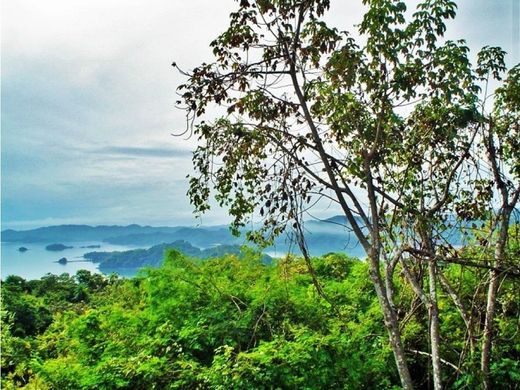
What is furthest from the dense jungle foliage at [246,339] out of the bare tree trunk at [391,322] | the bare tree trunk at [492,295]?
the bare tree trunk at [391,322]

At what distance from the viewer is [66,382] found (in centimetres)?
455

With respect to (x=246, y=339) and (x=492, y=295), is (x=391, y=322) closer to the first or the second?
(x=492, y=295)

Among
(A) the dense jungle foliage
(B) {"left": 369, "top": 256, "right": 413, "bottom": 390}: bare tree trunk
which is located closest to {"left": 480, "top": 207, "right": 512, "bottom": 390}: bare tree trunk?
(A) the dense jungle foliage

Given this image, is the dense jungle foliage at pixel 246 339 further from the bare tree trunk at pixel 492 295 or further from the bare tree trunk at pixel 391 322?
the bare tree trunk at pixel 391 322

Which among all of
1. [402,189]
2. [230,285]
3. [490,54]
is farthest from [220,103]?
[230,285]

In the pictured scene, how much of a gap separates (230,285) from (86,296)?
Answer: 6.40 meters

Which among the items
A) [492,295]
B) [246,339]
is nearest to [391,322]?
[492,295]

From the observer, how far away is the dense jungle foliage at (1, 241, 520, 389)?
14.6ft

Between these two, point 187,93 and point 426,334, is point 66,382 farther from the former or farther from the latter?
point 426,334

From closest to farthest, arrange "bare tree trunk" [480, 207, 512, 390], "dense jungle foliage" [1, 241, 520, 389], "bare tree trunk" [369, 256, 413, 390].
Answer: "bare tree trunk" [369, 256, 413, 390] → "bare tree trunk" [480, 207, 512, 390] → "dense jungle foliage" [1, 241, 520, 389]

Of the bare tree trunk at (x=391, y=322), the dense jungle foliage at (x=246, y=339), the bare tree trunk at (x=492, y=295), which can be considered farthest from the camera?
the dense jungle foliage at (x=246, y=339)

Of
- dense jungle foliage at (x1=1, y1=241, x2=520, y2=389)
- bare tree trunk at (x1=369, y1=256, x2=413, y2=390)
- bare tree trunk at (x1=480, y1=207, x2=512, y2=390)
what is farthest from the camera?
dense jungle foliage at (x1=1, y1=241, x2=520, y2=389)

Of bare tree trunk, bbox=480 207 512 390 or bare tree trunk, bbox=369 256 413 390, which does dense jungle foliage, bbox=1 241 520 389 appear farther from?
bare tree trunk, bbox=369 256 413 390

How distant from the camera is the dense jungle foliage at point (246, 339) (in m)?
4.45
